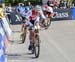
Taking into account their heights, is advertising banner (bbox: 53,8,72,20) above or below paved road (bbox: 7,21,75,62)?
below

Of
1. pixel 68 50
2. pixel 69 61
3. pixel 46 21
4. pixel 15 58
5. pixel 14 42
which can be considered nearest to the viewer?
pixel 69 61

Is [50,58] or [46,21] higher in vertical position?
[50,58]

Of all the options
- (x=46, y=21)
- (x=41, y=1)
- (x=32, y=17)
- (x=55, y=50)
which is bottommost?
(x=41, y=1)

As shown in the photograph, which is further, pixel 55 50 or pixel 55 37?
pixel 55 37

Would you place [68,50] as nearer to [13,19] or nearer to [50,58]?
[50,58]

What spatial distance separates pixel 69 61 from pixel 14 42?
5.38m

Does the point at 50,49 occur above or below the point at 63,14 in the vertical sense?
above

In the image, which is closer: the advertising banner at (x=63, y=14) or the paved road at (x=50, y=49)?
the paved road at (x=50, y=49)

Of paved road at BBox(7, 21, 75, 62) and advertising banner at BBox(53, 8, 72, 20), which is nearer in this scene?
paved road at BBox(7, 21, 75, 62)

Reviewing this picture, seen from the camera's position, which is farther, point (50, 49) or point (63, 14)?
point (63, 14)

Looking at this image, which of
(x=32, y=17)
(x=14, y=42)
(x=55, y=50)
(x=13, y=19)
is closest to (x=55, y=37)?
(x=14, y=42)

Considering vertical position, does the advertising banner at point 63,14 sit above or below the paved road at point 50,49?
below

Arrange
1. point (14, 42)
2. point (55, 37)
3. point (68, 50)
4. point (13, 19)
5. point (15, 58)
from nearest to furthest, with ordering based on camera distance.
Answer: point (15, 58)
point (68, 50)
point (14, 42)
point (55, 37)
point (13, 19)

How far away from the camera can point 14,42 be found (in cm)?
1734
